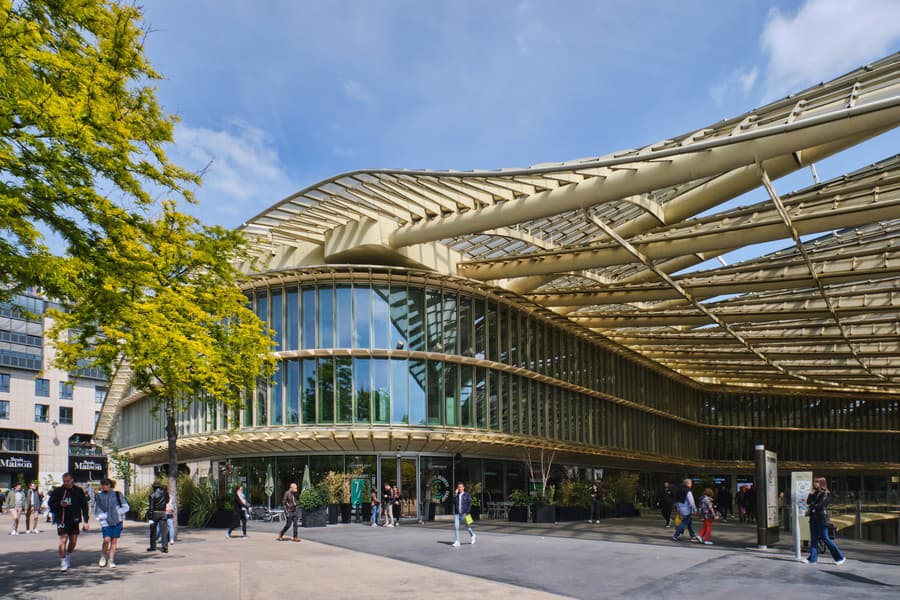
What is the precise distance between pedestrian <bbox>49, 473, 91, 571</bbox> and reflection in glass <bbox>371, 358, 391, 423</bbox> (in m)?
16.5

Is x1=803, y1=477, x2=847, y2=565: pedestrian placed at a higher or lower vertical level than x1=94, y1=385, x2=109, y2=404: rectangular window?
lower

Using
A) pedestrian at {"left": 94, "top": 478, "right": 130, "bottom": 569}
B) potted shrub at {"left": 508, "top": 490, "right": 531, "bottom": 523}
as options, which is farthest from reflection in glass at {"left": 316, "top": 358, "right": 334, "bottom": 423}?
pedestrian at {"left": 94, "top": 478, "right": 130, "bottom": 569}

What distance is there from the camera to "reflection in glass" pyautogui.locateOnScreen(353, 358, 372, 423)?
30.8 meters

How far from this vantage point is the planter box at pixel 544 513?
1138 inches

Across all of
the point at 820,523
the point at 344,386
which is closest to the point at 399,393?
the point at 344,386

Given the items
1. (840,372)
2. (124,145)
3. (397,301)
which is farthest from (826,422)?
(124,145)

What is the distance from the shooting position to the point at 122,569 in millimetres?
14531

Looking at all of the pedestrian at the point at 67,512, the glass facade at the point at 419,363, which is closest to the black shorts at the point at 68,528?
the pedestrian at the point at 67,512

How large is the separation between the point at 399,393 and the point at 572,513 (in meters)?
7.83

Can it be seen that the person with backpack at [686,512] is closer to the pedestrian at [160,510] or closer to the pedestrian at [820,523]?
the pedestrian at [820,523]

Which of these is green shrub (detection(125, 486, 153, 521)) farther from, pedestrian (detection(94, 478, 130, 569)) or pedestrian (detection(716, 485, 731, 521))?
pedestrian (detection(716, 485, 731, 521))

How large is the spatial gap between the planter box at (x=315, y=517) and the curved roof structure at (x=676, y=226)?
9.11 metres

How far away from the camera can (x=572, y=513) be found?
99.1ft

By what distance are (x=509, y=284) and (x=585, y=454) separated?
12.2 meters
